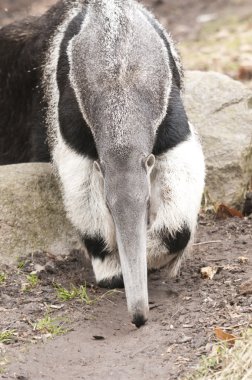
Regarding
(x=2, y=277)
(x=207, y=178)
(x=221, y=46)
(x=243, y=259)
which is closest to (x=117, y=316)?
(x=2, y=277)

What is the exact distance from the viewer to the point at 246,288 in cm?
565

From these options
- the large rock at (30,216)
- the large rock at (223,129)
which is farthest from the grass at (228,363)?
the large rock at (223,129)

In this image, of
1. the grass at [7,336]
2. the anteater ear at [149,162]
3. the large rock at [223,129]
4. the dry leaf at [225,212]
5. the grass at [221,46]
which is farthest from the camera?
the grass at [221,46]

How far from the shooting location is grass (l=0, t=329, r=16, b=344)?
5551 mm

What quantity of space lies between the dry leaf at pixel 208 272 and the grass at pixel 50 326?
45.0 inches

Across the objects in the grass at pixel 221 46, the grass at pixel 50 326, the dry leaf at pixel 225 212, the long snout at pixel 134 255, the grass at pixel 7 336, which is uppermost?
the long snout at pixel 134 255

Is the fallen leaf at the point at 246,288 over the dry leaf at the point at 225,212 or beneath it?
over

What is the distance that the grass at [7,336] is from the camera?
5.55 metres

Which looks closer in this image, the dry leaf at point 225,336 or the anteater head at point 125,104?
the dry leaf at point 225,336

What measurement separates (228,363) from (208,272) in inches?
66.7

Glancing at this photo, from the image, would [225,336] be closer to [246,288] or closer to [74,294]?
[246,288]

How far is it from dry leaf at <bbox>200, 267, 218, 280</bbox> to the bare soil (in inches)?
1.3

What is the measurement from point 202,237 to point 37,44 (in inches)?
99.8

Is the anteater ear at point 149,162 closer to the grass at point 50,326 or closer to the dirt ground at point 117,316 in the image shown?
the dirt ground at point 117,316
